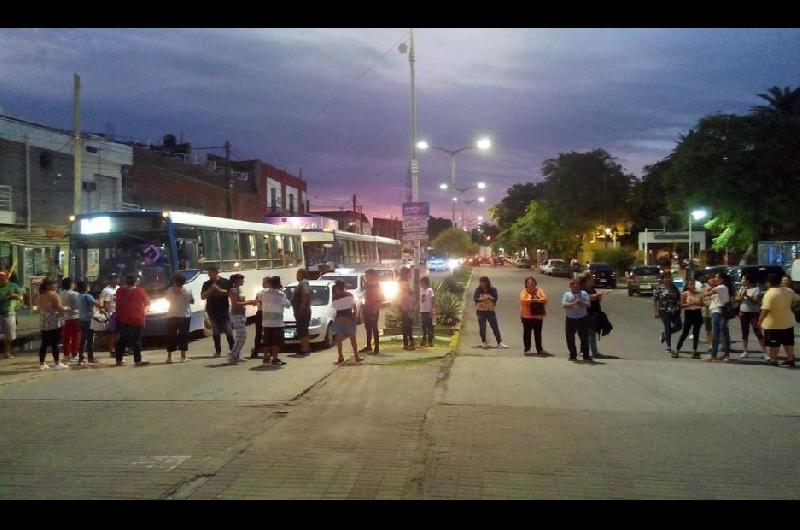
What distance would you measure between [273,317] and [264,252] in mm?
11447

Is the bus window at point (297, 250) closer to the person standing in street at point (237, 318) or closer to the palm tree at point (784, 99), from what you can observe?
the person standing in street at point (237, 318)

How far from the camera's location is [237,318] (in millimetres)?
13719

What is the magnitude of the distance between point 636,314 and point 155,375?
19585mm

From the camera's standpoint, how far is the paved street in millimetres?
6242

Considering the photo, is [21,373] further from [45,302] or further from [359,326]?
[359,326]

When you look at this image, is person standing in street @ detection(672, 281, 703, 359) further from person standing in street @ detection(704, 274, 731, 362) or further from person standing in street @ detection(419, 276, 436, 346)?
person standing in street @ detection(419, 276, 436, 346)

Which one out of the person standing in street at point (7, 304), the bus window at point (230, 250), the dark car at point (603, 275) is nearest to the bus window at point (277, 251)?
the bus window at point (230, 250)

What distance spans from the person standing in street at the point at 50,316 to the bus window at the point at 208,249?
5.74 m

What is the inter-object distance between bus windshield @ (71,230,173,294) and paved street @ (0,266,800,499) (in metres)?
4.52

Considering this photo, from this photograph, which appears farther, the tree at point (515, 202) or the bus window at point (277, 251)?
the tree at point (515, 202)

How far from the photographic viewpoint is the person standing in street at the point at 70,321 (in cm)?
1359

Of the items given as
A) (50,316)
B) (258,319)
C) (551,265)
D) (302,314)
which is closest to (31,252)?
(50,316)

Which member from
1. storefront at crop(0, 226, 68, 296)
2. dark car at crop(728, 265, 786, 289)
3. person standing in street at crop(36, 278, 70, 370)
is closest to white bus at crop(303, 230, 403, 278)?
storefront at crop(0, 226, 68, 296)

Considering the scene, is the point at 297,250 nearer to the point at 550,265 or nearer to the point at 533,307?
the point at 533,307
